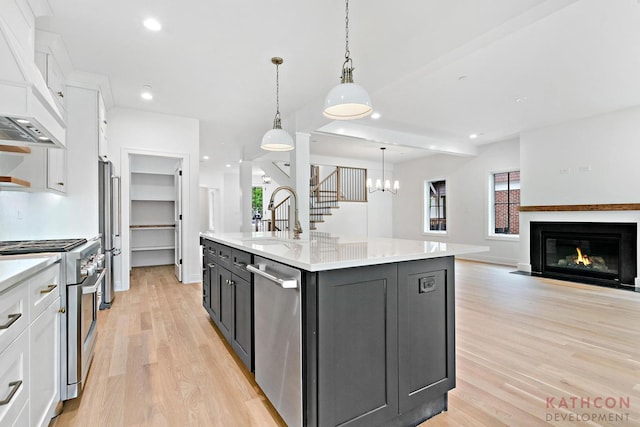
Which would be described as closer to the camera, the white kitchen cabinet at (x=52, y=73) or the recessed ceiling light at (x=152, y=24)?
the recessed ceiling light at (x=152, y=24)

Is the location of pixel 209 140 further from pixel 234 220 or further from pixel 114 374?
pixel 114 374

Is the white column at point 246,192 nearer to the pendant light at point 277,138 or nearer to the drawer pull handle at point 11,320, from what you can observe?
the pendant light at point 277,138

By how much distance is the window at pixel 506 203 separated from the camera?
7.09m

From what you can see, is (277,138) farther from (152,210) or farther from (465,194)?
(465,194)

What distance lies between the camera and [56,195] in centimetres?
352

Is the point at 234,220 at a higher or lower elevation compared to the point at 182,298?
higher

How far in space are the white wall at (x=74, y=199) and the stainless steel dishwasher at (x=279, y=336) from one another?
2962mm

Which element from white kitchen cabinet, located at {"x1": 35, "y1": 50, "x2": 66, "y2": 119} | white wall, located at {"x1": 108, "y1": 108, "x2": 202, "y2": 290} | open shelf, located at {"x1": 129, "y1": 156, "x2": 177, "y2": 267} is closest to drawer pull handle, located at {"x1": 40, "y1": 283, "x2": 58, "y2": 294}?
white kitchen cabinet, located at {"x1": 35, "y1": 50, "x2": 66, "y2": 119}

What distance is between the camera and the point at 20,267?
1.32 m

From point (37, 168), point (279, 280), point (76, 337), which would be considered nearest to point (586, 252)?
point (279, 280)

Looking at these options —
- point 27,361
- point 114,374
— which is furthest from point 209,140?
point 27,361

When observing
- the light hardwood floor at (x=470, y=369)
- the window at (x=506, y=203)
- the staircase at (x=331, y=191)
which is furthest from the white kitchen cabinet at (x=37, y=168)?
the window at (x=506, y=203)

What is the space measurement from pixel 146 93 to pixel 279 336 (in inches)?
162

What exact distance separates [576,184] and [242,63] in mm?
5869
